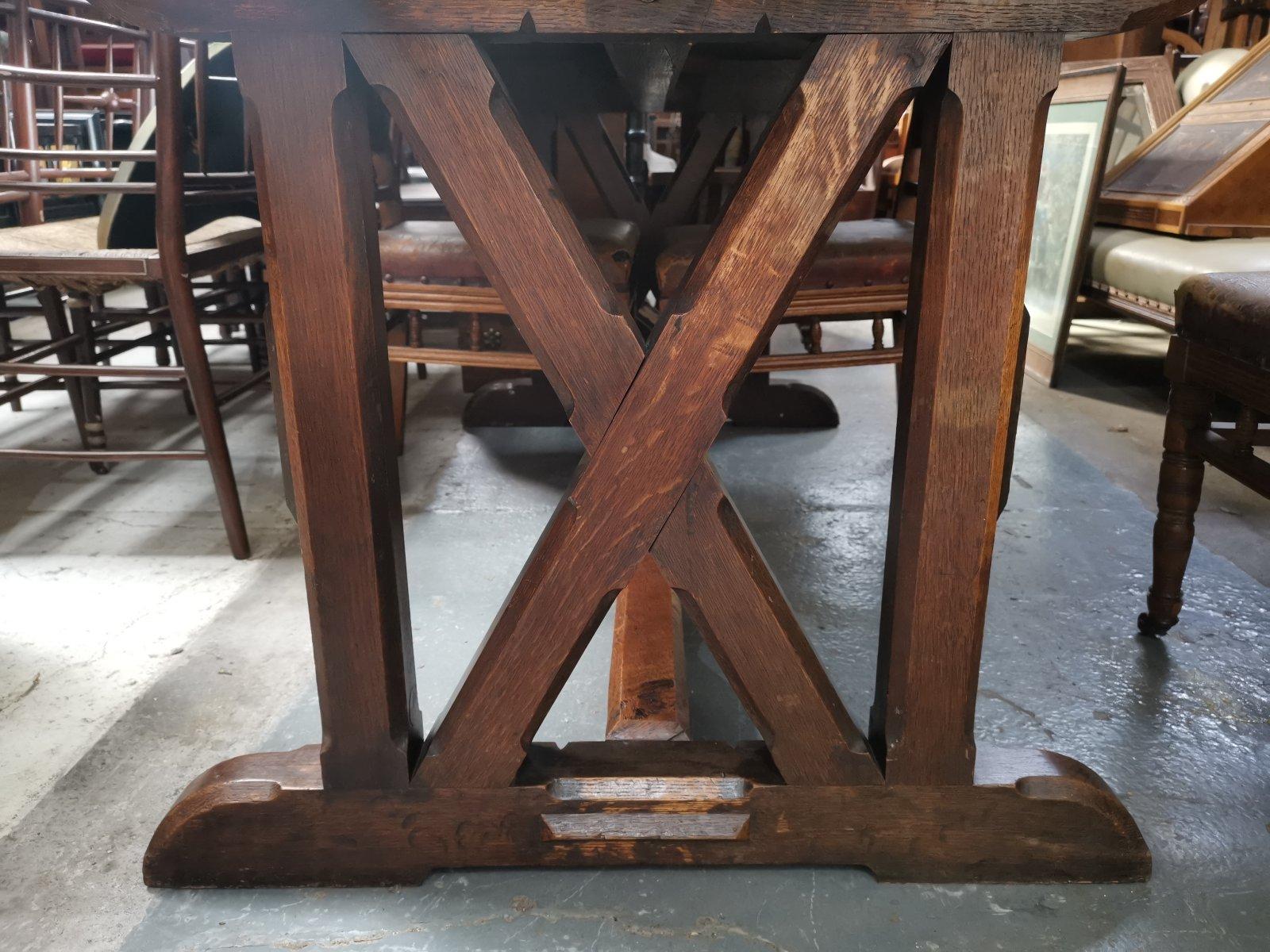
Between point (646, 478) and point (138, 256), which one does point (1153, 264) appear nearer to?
point (646, 478)

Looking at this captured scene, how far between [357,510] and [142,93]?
6.38ft

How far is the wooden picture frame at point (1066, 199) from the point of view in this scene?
271 centimetres

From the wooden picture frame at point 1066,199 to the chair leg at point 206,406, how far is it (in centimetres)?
234

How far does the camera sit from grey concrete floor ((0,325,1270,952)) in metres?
0.86

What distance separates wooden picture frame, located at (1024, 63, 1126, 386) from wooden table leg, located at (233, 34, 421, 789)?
248cm

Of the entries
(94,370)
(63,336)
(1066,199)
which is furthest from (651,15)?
(1066,199)

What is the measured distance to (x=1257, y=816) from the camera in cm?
101

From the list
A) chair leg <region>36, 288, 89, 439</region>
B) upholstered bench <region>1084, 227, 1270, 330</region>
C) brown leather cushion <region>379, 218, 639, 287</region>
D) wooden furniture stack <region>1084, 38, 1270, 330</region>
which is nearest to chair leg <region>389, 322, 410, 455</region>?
brown leather cushion <region>379, 218, 639, 287</region>

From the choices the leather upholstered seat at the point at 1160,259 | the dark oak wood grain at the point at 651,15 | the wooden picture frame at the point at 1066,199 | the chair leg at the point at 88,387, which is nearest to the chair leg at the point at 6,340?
the chair leg at the point at 88,387

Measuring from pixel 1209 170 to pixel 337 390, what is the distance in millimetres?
2995

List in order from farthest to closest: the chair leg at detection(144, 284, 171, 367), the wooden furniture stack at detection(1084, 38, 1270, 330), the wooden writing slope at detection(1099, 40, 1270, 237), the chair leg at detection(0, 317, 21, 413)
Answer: the wooden writing slope at detection(1099, 40, 1270, 237) → the wooden furniture stack at detection(1084, 38, 1270, 330) → the chair leg at detection(144, 284, 171, 367) → the chair leg at detection(0, 317, 21, 413)

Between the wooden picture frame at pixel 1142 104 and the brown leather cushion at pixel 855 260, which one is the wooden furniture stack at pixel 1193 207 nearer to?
the wooden picture frame at pixel 1142 104

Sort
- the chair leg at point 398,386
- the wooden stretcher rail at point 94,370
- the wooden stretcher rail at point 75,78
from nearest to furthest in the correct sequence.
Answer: the wooden stretcher rail at point 75,78 → the wooden stretcher rail at point 94,370 → the chair leg at point 398,386

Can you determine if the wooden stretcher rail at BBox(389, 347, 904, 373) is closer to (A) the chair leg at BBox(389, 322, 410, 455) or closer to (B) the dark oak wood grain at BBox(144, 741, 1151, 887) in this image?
(A) the chair leg at BBox(389, 322, 410, 455)
